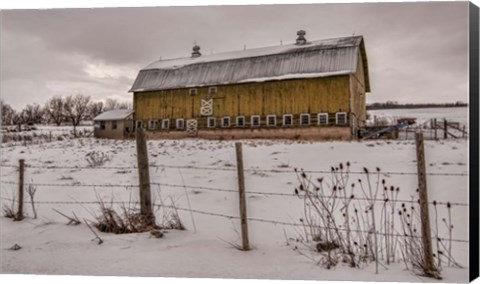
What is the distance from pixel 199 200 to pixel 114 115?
60.0 inches

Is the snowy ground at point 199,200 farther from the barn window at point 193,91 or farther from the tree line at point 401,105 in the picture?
the barn window at point 193,91

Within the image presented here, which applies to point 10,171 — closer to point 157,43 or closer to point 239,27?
point 157,43

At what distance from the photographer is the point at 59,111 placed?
4.80 metres

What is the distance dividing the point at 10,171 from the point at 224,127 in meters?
2.64

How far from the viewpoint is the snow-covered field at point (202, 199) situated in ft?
12.5

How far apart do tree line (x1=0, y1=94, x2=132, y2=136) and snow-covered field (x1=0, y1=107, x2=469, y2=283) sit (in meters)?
0.29

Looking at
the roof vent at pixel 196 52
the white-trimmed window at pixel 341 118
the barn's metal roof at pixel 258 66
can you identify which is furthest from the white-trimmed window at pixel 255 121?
the roof vent at pixel 196 52

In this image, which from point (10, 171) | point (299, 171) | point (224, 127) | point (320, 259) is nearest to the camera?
point (320, 259)

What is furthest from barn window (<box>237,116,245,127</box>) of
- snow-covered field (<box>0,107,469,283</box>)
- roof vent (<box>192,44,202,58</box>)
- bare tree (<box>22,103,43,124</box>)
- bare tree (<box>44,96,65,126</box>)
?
bare tree (<box>22,103,43,124</box>)

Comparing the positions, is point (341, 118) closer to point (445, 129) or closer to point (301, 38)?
point (301, 38)

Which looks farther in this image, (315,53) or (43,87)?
(315,53)

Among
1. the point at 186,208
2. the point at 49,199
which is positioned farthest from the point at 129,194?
the point at 49,199

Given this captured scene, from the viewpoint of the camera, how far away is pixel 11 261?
4.33 metres

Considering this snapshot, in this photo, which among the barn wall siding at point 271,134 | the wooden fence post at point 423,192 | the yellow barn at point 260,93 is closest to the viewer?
the wooden fence post at point 423,192
